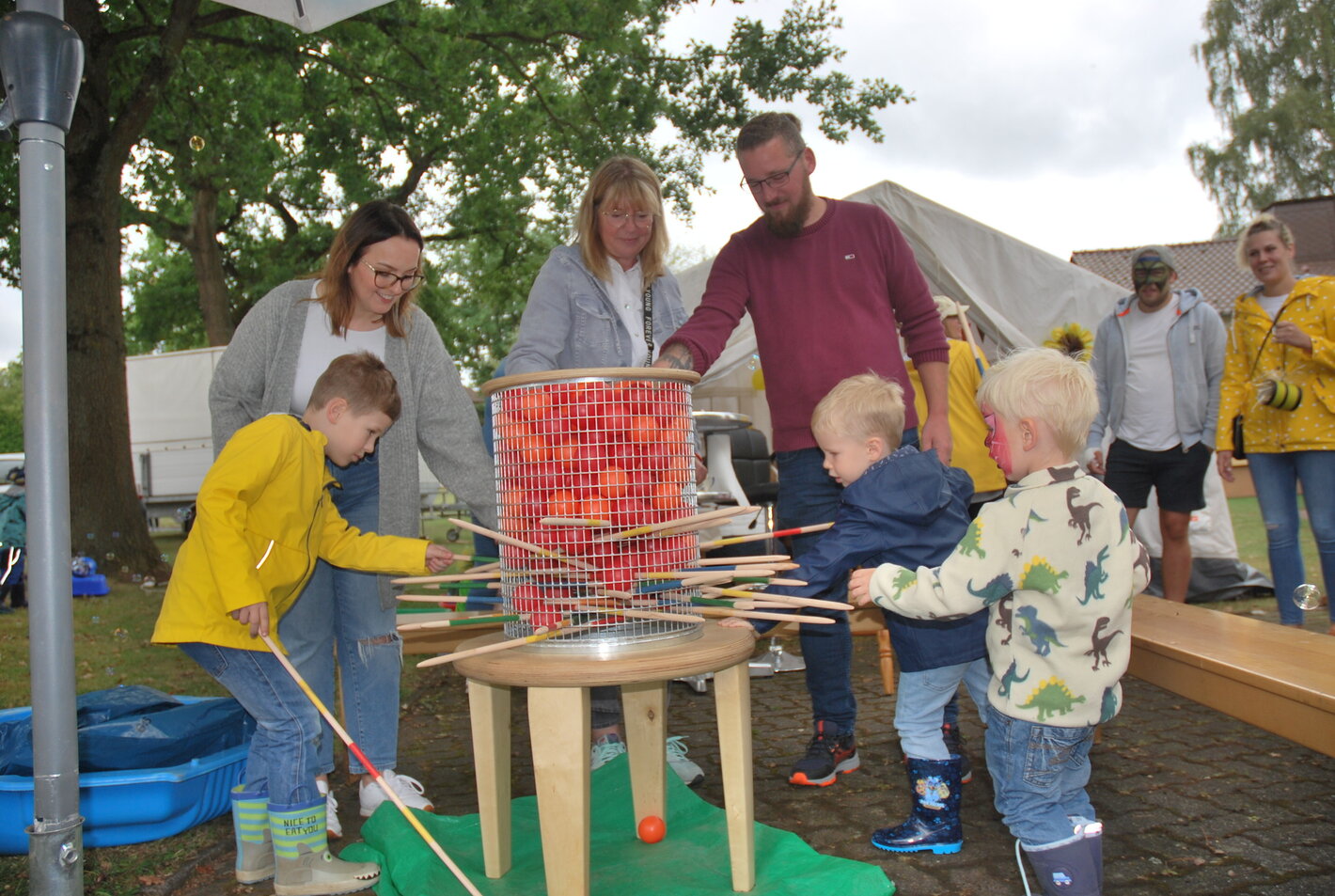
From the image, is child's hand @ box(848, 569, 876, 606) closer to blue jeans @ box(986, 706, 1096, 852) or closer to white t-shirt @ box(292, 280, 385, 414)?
blue jeans @ box(986, 706, 1096, 852)

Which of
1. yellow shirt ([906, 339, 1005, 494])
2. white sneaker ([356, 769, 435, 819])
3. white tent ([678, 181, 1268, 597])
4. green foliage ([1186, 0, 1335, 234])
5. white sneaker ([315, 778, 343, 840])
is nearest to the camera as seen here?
white sneaker ([315, 778, 343, 840])

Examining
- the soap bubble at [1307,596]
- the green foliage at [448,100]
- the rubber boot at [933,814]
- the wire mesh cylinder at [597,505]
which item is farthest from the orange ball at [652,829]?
the green foliage at [448,100]

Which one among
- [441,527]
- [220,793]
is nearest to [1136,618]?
[220,793]

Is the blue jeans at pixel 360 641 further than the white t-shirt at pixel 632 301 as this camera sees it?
No

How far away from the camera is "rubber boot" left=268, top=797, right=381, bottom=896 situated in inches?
117

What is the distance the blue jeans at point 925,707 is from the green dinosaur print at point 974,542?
2.04 feet

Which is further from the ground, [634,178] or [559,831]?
[634,178]

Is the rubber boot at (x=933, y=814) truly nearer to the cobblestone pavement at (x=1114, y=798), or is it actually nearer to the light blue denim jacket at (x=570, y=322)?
the cobblestone pavement at (x=1114, y=798)

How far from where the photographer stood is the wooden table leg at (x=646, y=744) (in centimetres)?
319

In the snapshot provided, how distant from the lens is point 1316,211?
3334 cm

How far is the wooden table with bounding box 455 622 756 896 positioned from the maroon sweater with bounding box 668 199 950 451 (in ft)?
4.50

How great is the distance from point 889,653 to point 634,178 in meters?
2.79

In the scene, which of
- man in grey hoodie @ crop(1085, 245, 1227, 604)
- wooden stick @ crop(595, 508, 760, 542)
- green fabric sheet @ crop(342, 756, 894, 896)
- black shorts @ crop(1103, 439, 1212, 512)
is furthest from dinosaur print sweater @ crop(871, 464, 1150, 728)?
black shorts @ crop(1103, 439, 1212, 512)

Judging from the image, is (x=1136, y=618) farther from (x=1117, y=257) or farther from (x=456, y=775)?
(x=1117, y=257)
